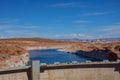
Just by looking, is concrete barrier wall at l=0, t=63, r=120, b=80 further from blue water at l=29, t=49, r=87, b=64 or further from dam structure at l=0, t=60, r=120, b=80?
blue water at l=29, t=49, r=87, b=64

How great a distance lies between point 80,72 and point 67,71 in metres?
1.92

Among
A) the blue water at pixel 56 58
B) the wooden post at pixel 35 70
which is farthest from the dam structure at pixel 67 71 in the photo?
the blue water at pixel 56 58

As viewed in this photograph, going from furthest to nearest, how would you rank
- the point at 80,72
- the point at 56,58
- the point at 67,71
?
the point at 56,58 < the point at 80,72 < the point at 67,71

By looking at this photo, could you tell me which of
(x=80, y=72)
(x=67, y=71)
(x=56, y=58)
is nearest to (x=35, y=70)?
(x=67, y=71)

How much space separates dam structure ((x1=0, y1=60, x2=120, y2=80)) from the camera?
1469 inches

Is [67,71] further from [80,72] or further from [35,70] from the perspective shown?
[35,70]

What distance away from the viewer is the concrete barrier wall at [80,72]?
1542 inches

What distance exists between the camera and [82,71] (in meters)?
40.8

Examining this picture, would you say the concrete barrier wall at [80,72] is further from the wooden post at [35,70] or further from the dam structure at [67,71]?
the wooden post at [35,70]

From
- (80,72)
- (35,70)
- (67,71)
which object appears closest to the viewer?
(35,70)

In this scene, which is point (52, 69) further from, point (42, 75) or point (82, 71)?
point (82, 71)

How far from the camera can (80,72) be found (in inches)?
1603

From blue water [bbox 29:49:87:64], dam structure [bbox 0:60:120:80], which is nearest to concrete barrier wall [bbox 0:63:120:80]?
dam structure [bbox 0:60:120:80]

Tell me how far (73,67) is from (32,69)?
6308 mm
